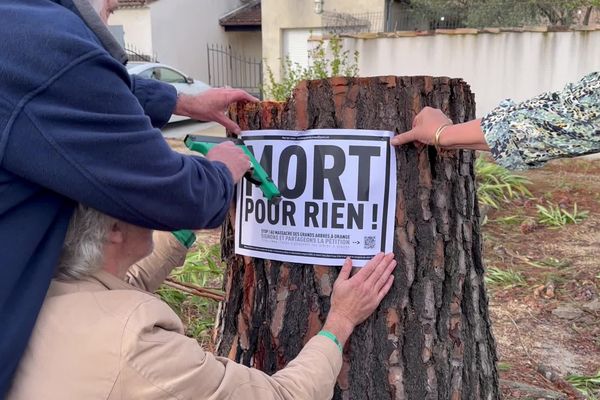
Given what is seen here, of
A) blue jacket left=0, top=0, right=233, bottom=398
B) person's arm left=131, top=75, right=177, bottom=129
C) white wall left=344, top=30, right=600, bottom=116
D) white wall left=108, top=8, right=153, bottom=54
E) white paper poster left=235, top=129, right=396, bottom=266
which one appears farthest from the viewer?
white wall left=108, top=8, right=153, bottom=54

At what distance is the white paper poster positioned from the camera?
72.8 inches

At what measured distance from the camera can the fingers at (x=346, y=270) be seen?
1.86 metres

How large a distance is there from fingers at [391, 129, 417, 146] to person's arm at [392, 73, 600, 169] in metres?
0.10

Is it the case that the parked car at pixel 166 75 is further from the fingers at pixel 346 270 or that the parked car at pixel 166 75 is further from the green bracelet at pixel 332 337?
the green bracelet at pixel 332 337

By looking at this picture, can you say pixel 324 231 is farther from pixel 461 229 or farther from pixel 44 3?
pixel 44 3

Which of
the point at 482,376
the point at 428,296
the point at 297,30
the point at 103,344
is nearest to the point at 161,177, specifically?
the point at 103,344

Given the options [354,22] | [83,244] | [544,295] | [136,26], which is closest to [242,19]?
[136,26]

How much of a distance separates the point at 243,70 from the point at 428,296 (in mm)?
19519

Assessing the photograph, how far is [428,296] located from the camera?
192 centimetres

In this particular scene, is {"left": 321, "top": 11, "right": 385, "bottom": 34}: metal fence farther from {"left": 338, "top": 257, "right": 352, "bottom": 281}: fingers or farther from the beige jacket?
the beige jacket

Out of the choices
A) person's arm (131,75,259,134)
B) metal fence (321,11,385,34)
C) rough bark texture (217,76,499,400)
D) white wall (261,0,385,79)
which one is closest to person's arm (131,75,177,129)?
person's arm (131,75,259,134)

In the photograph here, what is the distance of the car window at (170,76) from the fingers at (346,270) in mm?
12395

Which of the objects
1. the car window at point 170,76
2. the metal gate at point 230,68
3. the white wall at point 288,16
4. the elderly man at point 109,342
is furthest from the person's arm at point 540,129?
the metal gate at point 230,68

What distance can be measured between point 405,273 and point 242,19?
19.9 meters
